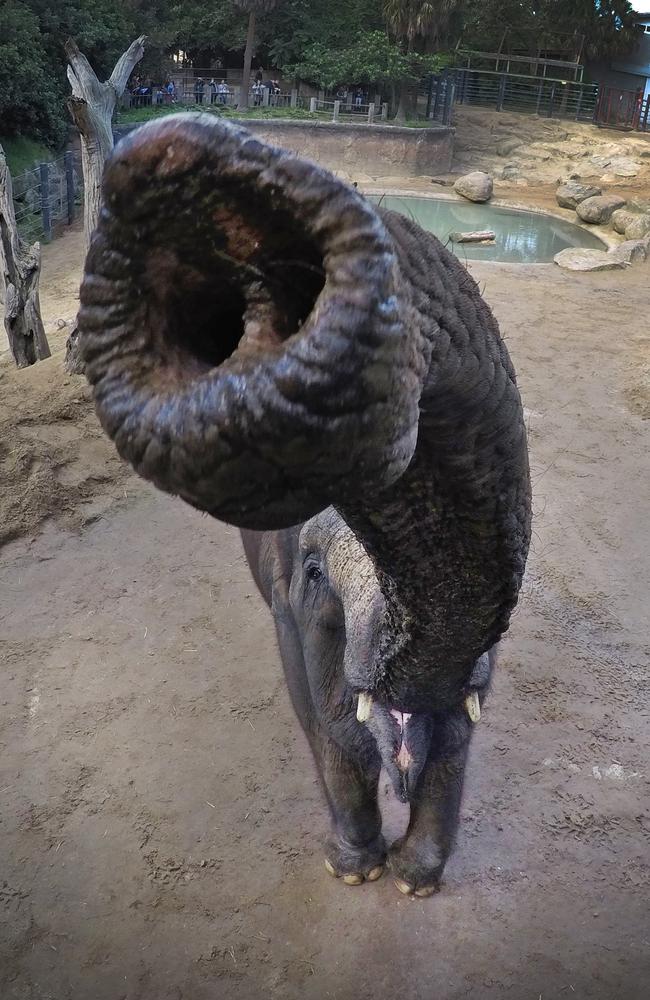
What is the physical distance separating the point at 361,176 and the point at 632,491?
18.7 m

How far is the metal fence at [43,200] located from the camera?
1470cm

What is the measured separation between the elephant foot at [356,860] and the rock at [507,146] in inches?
970

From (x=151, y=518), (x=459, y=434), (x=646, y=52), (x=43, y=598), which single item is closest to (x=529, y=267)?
Result: (x=151, y=518)

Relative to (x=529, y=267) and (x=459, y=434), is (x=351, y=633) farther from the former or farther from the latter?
(x=529, y=267)

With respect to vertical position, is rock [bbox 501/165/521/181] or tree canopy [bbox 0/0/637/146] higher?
tree canopy [bbox 0/0/637/146]

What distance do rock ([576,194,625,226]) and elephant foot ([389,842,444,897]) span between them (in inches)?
660

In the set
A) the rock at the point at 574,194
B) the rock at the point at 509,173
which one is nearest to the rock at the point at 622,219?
the rock at the point at 574,194

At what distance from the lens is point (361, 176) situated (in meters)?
22.8

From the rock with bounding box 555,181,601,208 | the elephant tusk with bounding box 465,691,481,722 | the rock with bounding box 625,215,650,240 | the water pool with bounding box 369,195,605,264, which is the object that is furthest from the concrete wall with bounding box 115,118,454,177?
the elephant tusk with bounding box 465,691,481,722

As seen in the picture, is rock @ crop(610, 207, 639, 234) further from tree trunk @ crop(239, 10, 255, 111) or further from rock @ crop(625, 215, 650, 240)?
tree trunk @ crop(239, 10, 255, 111)

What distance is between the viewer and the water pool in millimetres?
15719

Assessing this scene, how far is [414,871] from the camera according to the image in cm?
319

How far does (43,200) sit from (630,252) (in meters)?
9.92

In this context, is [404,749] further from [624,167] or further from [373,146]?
[373,146]
